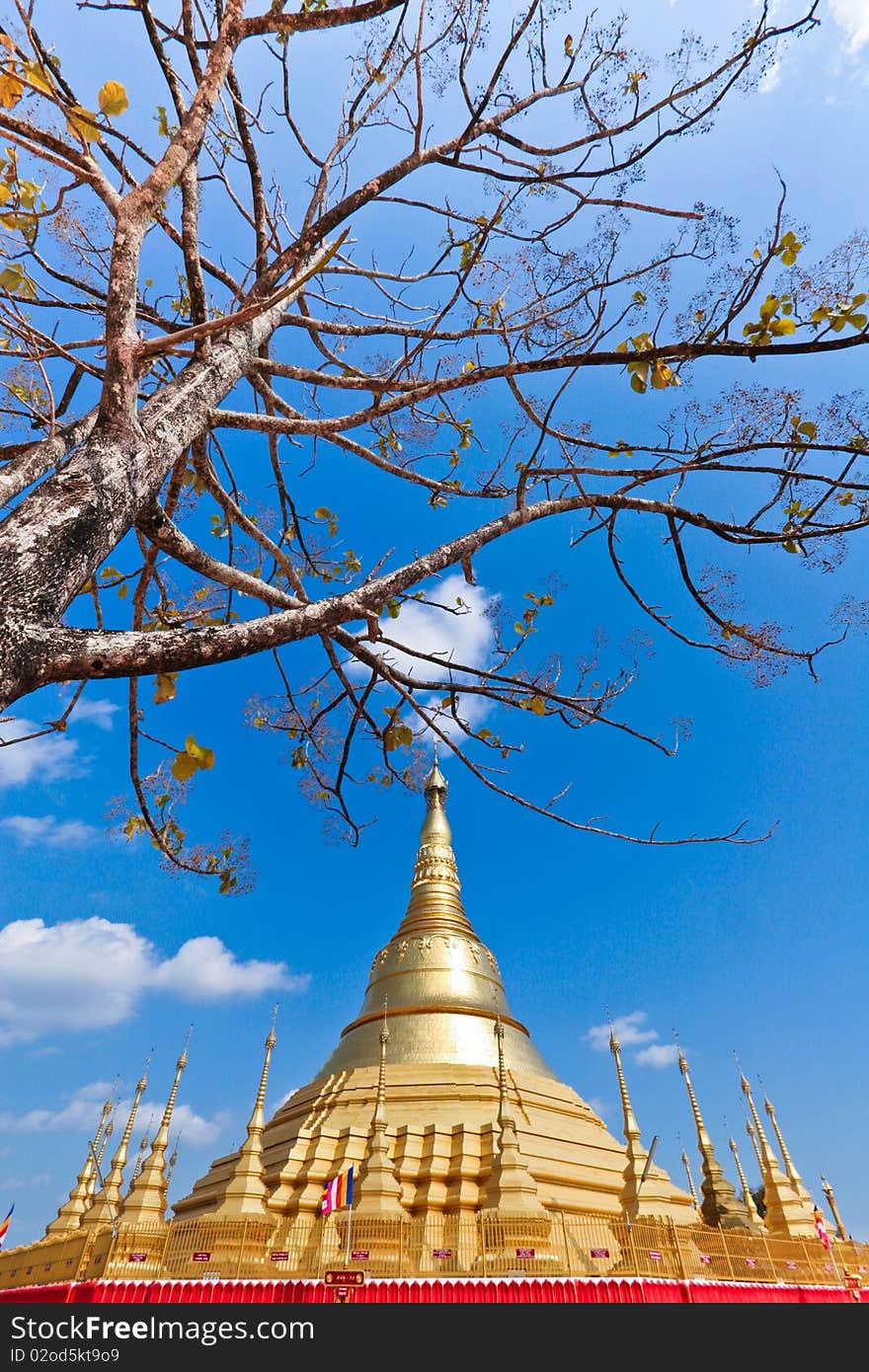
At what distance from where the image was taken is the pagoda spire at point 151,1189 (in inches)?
525

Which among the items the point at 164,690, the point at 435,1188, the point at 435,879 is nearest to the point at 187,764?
the point at 164,690

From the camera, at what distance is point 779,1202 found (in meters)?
17.6

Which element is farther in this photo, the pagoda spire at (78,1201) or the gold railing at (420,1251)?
the pagoda spire at (78,1201)

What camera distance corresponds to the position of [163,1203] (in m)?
13.8

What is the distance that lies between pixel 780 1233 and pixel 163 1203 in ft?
45.4

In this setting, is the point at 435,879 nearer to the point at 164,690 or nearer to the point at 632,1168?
the point at 632,1168

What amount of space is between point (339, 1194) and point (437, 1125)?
4.25 meters

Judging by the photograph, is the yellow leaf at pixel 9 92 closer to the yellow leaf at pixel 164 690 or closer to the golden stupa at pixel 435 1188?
the yellow leaf at pixel 164 690

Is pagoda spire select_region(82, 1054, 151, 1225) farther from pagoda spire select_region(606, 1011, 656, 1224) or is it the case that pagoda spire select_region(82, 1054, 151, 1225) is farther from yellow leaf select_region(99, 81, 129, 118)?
yellow leaf select_region(99, 81, 129, 118)

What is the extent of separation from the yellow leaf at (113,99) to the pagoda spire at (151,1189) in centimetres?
1621

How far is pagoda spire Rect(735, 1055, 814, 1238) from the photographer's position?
17016mm

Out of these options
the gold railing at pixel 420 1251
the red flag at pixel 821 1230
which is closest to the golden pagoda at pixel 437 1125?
the gold railing at pixel 420 1251

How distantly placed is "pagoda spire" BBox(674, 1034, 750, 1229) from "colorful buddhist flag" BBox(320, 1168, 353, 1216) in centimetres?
1039

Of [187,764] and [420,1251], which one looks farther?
[420,1251]
